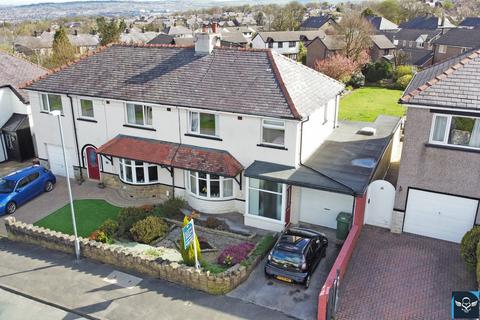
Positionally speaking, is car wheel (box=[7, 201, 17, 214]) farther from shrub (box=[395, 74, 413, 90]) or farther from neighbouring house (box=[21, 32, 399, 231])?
shrub (box=[395, 74, 413, 90])

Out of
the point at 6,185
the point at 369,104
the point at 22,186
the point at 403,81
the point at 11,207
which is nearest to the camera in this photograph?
the point at 11,207

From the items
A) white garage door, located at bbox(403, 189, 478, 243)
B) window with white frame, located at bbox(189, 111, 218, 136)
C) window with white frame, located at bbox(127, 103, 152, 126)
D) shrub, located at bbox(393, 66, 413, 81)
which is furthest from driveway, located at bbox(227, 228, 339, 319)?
shrub, located at bbox(393, 66, 413, 81)

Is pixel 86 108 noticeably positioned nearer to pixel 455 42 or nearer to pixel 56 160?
pixel 56 160

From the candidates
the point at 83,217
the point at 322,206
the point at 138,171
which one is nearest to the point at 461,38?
the point at 322,206

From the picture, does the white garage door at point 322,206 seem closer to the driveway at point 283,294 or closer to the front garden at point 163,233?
the front garden at point 163,233

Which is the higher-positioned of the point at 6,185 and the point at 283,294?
the point at 6,185

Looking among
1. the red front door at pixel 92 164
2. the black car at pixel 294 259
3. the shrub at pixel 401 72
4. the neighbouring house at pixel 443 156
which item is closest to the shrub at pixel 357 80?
the shrub at pixel 401 72
